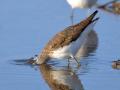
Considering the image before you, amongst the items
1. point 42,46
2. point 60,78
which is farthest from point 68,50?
point 42,46

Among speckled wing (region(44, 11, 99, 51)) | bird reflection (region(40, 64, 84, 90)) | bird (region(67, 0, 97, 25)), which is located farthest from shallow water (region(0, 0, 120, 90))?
speckled wing (region(44, 11, 99, 51))

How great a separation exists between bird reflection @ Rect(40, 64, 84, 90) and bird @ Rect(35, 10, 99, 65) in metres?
0.21

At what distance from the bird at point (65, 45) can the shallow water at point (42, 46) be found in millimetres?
156

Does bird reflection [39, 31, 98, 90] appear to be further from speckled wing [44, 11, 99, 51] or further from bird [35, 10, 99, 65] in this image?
speckled wing [44, 11, 99, 51]

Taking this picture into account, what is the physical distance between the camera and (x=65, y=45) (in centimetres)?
1005

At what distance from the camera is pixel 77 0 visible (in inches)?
560

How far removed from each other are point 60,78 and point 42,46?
195 cm

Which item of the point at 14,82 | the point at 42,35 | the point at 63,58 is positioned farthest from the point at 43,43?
the point at 14,82

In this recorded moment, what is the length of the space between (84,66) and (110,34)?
6.17 ft

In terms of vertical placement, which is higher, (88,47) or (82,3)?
(82,3)

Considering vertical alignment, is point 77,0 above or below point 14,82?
above

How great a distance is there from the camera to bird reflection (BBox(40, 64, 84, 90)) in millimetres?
8688

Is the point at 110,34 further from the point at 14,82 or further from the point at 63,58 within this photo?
the point at 14,82

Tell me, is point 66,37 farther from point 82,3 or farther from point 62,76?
point 82,3
